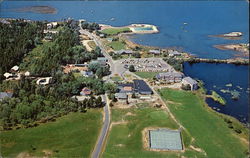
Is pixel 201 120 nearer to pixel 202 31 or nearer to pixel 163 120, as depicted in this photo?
pixel 163 120

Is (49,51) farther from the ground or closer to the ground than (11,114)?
farther from the ground

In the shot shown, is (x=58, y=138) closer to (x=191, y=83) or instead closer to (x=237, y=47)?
(x=191, y=83)

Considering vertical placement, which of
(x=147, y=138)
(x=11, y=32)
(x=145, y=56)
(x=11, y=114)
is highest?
(x=11, y=32)

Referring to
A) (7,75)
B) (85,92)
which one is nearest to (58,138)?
(85,92)

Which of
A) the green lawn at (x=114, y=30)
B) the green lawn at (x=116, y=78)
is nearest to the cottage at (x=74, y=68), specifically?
the green lawn at (x=116, y=78)

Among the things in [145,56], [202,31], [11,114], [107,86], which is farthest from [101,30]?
[11,114]

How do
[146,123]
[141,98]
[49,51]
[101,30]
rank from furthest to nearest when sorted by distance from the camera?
1. [101,30]
2. [49,51]
3. [141,98]
4. [146,123]
